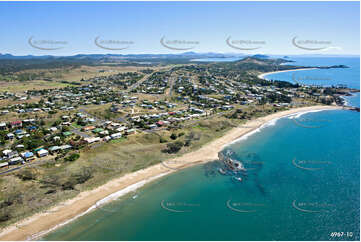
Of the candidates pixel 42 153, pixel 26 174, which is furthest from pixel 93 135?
pixel 26 174

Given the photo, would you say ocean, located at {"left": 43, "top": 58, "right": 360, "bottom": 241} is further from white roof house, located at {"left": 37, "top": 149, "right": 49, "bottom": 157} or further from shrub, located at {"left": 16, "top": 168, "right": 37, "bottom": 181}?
white roof house, located at {"left": 37, "top": 149, "right": 49, "bottom": 157}

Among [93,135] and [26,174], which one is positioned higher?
[93,135]

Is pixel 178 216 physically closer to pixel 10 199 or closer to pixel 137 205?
pixel 137 205

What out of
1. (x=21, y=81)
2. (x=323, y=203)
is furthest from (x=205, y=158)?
(x=21, y=81)

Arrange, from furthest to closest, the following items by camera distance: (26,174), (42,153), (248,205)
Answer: (42,153) → (26,174) → (248,205)

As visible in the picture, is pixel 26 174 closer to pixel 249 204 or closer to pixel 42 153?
pixel 42 153

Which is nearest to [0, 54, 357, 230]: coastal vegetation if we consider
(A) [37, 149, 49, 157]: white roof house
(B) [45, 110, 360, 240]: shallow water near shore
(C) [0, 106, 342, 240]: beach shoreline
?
(A) [37, 149, 49, 157]: white roof house

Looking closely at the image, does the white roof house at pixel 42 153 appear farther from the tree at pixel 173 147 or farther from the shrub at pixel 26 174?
the tree at pixel 173 147
